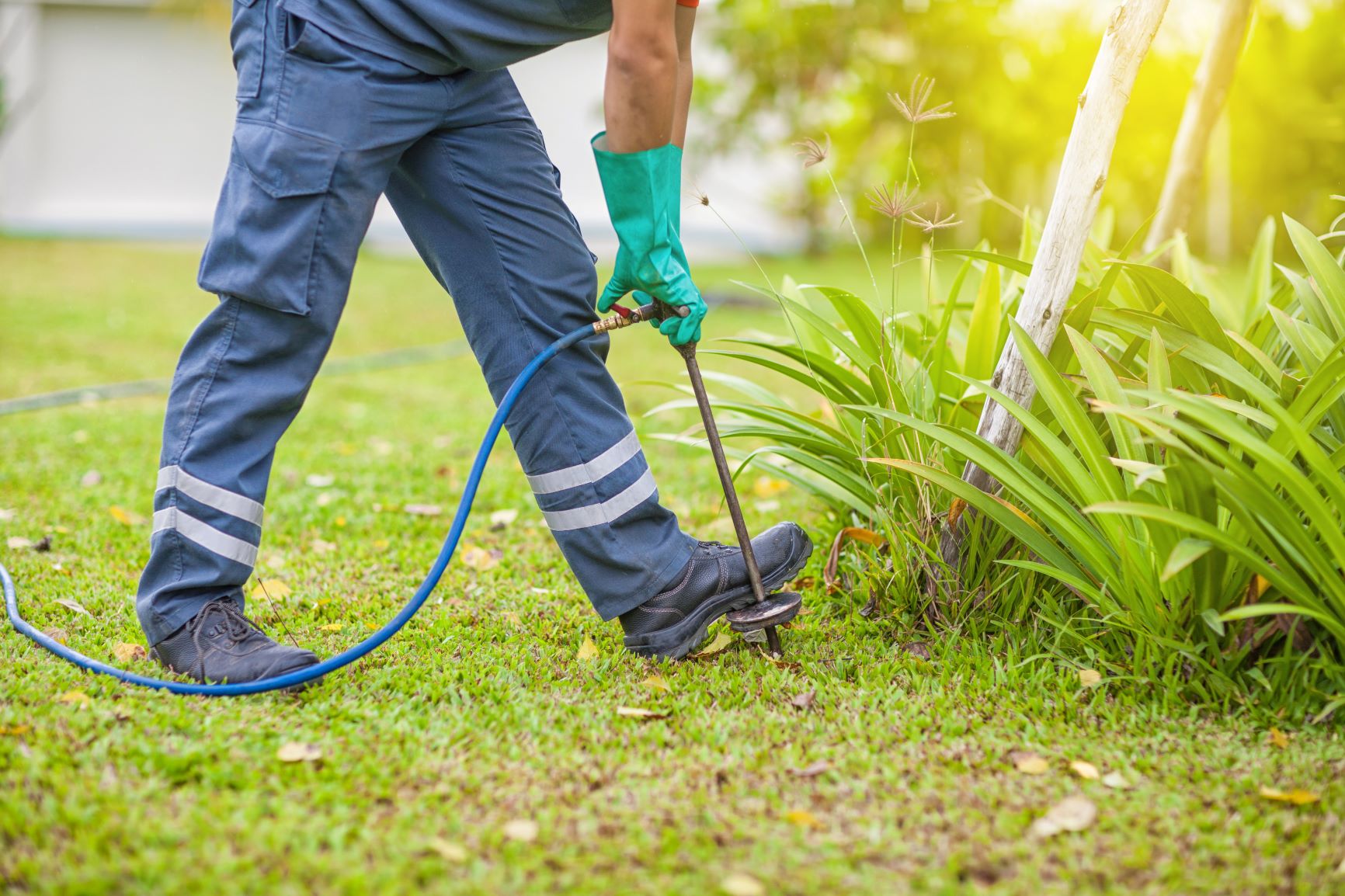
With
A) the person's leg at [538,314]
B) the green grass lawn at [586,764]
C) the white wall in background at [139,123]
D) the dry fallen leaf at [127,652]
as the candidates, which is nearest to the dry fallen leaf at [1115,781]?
the green grass lawn at [586,764]

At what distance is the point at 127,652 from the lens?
2.02 metres

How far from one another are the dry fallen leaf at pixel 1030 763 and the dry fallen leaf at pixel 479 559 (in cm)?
137

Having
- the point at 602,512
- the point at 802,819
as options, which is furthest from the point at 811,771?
the point at 602,512

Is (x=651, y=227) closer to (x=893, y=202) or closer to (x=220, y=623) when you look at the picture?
(x=893, y=202)

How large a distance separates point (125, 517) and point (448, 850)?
74.8 inches

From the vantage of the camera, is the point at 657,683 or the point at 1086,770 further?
the point at 657,683

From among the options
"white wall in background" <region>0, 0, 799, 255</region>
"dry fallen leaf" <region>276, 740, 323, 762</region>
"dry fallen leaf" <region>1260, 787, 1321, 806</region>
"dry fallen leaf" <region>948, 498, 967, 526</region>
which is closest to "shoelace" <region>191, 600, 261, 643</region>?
"dry fallen leaf" <region>276, 740, 323, 762</region>

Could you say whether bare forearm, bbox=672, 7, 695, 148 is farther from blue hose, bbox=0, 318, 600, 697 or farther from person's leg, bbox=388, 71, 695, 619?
blue hose, bbox=0, 318, 600, 697

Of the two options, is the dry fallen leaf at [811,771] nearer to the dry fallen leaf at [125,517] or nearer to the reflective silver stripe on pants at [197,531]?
the reflective silver stripe on pants at [197,531]

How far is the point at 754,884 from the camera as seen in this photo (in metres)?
1.35

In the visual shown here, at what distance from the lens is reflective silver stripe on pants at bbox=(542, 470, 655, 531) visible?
6.58 ft

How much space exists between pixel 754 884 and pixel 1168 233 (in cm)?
254

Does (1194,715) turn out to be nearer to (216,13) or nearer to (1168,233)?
(1168,233)

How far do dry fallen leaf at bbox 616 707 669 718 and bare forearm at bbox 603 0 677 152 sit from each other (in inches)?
36.9
